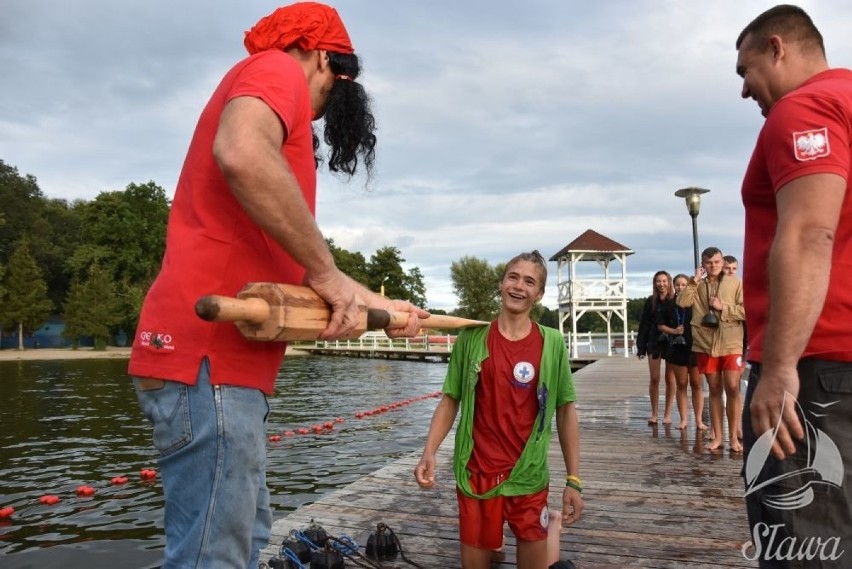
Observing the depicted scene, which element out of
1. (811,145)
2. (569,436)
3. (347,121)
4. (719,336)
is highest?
(347,121)

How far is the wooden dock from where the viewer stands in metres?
4.20

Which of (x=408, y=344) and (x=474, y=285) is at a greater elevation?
(x=474, y=285)

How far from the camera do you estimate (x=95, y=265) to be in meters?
56.3

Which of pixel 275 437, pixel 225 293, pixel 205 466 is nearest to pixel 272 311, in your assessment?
pixel 225 293

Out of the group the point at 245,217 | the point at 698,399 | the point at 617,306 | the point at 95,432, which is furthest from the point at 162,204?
the point at 245,217

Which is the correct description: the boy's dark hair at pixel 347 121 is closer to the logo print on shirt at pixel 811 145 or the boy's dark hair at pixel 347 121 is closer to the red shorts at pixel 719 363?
the logo print on shirt at pixel 811 145

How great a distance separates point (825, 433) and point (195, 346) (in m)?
1.81

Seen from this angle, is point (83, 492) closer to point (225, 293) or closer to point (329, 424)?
point (329, 424)

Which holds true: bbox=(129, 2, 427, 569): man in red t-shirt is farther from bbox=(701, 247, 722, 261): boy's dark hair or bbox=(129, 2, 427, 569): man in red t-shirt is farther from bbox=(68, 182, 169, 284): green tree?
bbox=(68, 182, 169, 284): green tree

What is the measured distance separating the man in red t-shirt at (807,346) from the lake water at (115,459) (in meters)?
6.25

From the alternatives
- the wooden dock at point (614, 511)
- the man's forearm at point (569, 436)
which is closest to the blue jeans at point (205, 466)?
the man's forearm at point (569, 436)

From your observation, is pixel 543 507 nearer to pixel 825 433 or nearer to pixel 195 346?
pixel 825 433

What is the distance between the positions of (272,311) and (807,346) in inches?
62.0

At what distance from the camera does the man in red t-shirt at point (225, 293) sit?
173cm
